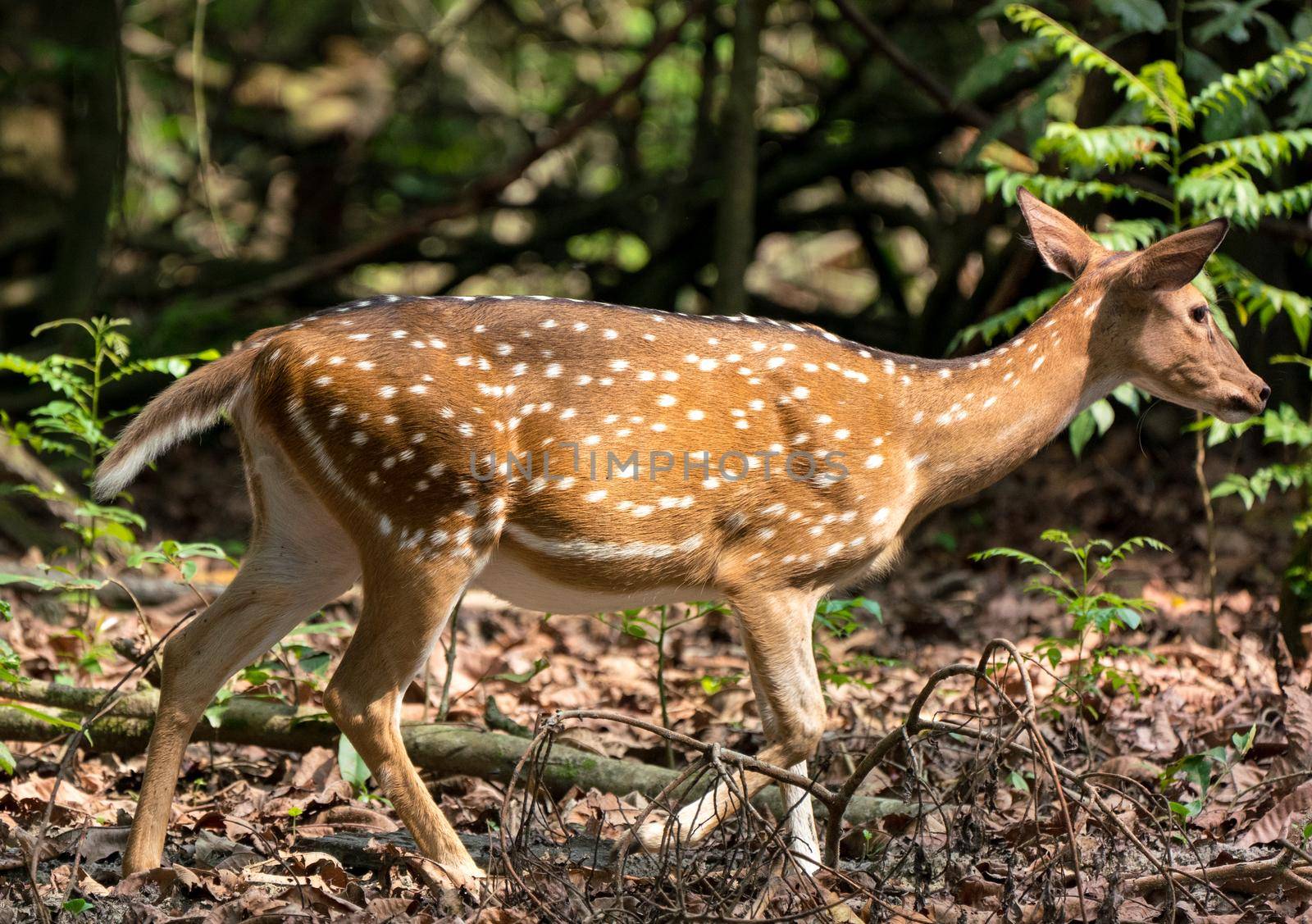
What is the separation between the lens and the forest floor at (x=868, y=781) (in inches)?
143

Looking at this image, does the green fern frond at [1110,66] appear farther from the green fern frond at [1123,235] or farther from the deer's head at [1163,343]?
the deer's head at [1163,343]

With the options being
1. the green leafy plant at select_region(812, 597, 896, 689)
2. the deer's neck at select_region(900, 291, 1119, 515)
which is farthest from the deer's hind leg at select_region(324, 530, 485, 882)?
the deer's neck at select_region(900, 291, 1119, 515)

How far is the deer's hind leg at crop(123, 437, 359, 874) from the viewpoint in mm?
4418

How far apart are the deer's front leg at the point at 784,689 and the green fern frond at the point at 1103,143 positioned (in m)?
2.36

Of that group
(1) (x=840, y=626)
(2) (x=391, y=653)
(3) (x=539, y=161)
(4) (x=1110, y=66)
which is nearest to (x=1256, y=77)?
(4) (x=1110, y=66)

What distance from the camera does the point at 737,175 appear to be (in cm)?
867

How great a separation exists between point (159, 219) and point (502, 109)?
359cm

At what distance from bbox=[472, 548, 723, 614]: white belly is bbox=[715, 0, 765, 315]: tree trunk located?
4.05 m

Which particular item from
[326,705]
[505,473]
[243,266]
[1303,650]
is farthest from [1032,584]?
[243,266]

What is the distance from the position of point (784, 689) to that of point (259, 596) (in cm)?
176

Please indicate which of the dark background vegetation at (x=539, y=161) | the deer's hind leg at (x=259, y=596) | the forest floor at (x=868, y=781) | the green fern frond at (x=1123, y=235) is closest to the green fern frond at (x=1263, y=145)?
the green fern frond at (x=1123, y=235)

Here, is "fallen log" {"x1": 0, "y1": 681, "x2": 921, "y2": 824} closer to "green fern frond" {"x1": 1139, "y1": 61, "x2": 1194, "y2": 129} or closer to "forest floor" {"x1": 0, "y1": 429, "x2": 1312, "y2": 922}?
"forest floor" {"x1": 0, "y1": 429, "x2": 1312, "y2": 922}

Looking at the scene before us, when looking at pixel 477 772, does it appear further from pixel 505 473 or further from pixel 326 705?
pixel 505 473

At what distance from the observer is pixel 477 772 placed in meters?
4.95
